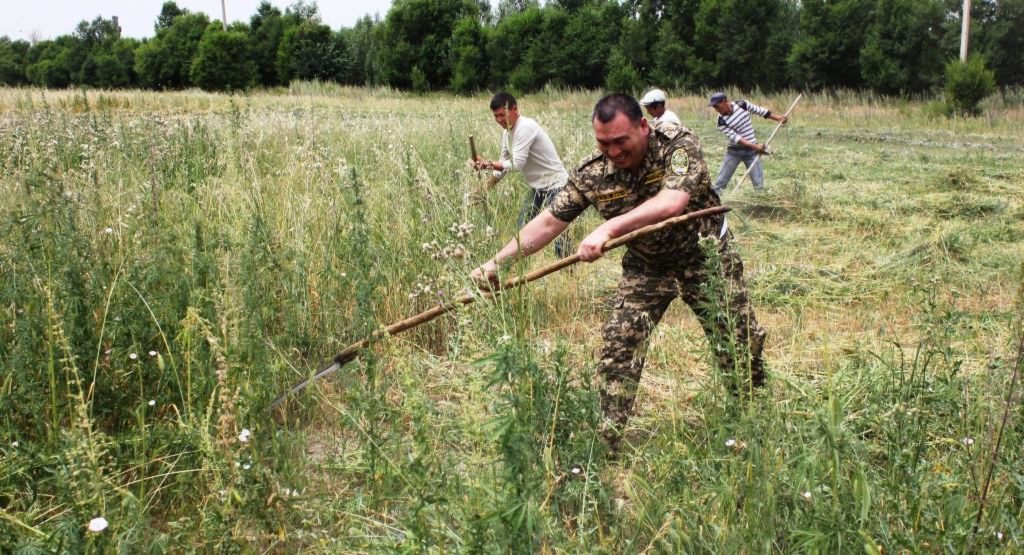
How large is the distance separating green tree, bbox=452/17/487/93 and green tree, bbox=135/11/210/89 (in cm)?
1617

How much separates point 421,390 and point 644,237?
1.15 m

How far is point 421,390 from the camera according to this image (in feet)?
10.1

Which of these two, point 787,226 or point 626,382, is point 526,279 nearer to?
point 626,382

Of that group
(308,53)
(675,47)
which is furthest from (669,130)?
(308,53)

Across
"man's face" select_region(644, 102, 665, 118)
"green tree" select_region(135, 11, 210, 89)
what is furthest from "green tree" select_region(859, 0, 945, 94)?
"green tree" select_region(135, 11, 210, 89)

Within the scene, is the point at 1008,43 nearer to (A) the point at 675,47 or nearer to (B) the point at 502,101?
(A) the point at 675,47

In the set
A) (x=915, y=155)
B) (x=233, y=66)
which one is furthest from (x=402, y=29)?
(x=915, y=155)

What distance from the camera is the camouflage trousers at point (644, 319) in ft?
11.2

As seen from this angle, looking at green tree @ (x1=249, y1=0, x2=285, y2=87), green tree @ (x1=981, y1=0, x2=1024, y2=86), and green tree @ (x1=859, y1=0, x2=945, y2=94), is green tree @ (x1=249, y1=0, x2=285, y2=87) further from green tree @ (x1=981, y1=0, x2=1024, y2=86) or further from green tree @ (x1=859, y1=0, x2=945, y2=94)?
green tree @ (x1=981, y1=0, x2=1024, y2=86)

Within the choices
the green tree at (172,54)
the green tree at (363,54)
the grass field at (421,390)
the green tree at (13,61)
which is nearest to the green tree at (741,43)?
the green tree at (363,54)

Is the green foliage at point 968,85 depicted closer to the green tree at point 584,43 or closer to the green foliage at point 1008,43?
the green foliage at point 1008,43

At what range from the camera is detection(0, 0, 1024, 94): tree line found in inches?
1083

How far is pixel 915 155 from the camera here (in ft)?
43.4

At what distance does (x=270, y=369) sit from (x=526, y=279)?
1072 millimetres
